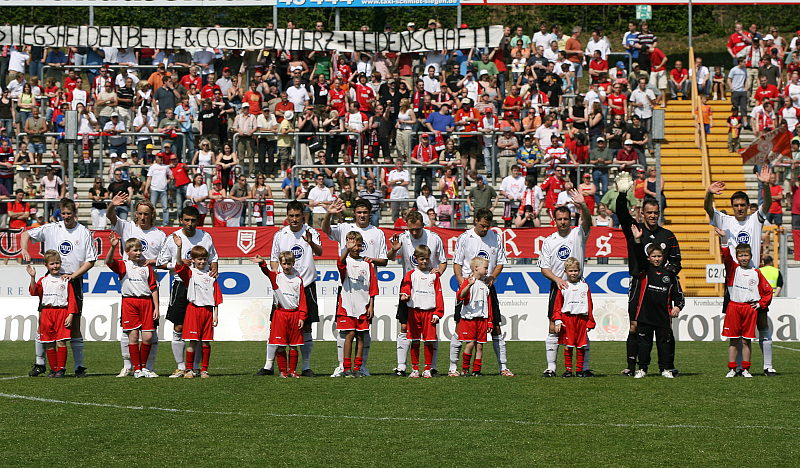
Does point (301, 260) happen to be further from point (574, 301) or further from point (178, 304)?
point (574, 301)

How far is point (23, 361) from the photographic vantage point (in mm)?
17562

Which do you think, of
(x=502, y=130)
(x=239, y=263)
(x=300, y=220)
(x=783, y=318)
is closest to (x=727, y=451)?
(x=300, y=220)

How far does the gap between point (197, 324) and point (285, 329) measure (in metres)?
1.06

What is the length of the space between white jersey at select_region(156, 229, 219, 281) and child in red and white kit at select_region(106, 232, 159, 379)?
230 millimetres

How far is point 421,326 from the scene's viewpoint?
1511 centimetres

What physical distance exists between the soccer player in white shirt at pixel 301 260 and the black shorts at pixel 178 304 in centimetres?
112

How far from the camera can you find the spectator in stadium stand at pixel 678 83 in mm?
33094

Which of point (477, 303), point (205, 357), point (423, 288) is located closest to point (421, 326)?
point (423, 288)

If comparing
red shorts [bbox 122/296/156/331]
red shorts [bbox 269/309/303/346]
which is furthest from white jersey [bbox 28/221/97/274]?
red shorts [bbox 269/309/303/346]

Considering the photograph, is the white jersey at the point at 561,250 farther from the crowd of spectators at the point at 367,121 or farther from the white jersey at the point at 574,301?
the crowd of spectators at the point at 367,121

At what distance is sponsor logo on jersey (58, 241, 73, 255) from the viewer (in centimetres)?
1510

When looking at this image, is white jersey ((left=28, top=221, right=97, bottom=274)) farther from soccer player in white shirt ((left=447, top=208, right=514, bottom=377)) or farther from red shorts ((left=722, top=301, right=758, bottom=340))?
red shorts ((left=722, top=301, right=758, bottom=340))

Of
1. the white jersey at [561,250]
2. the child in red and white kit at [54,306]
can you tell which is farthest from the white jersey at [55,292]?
the white jersey at [561,250]

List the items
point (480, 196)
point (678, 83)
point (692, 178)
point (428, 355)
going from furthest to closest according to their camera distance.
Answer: point (678, 83)
point (692, 178)
point (480, 196)
point (428, 355)
